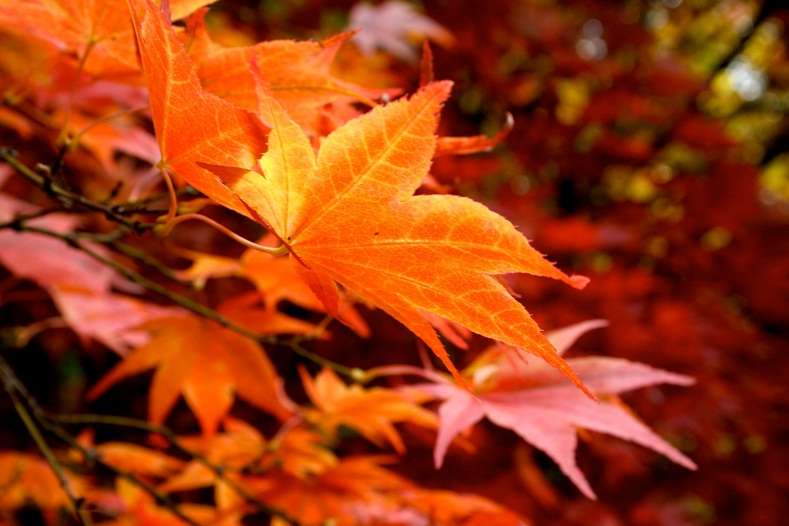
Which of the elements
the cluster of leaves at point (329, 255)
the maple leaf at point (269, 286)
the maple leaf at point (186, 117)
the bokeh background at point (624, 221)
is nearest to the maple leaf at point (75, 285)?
the cluster of leaves at point (329, 255)

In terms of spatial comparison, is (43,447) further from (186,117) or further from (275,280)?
(186,117)

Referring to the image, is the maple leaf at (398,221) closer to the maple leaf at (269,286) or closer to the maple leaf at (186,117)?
the maple leaf at (186,117)

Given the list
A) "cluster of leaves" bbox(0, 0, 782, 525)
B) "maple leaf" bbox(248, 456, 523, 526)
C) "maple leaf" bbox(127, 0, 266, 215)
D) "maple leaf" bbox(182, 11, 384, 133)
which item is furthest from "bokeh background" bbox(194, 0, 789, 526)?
"maple leaf" bbox(127, 0, 266, 215)

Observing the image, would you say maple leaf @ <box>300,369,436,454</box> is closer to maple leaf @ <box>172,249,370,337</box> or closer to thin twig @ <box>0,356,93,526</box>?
maple leaf @ <box>172,249,370,337</box>

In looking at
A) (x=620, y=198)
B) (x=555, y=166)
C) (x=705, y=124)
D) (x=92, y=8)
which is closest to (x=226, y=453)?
(x=92, y=8)

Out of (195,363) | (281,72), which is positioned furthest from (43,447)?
(281,72)

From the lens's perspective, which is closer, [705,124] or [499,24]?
[499,24]

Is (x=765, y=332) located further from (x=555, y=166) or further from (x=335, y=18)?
(x=335, y=18)
